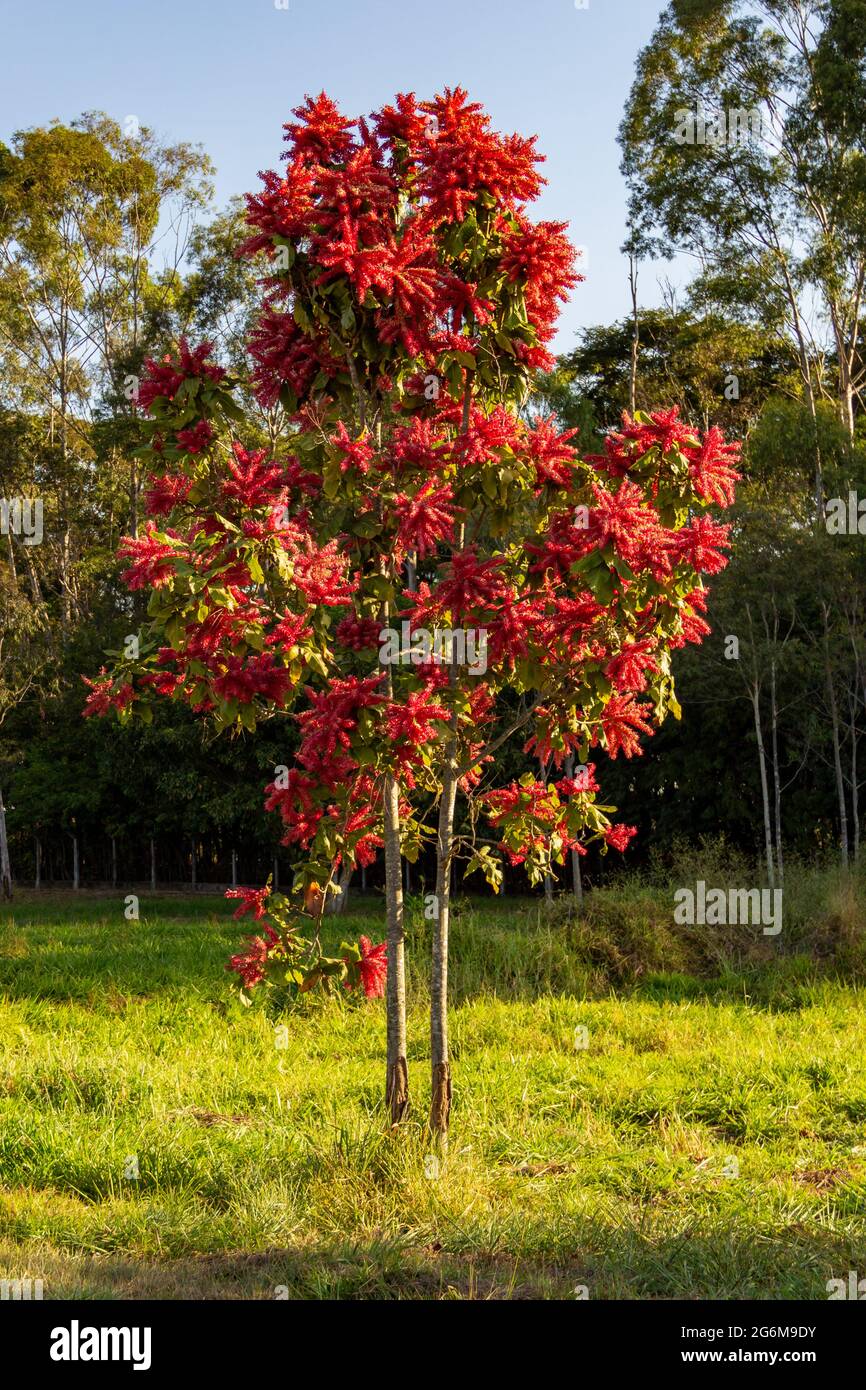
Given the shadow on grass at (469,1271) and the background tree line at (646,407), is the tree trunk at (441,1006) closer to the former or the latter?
the shadow on grass at (469,1271)

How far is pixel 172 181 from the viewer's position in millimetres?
28375

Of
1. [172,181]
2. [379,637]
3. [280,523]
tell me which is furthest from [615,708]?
[172,181]

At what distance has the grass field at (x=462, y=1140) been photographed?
173 inches

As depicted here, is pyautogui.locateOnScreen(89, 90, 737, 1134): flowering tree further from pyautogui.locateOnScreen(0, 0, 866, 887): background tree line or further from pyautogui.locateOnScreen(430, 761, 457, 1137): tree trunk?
pyautogui.locateOnScreen(0, 0, 866, 887): background tree line

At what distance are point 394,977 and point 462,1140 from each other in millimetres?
1119

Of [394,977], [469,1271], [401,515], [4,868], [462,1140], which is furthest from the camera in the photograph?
[4,868]

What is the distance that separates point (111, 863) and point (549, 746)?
20392 mm

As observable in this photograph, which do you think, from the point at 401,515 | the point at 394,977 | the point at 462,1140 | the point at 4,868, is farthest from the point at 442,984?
the point at 4,868

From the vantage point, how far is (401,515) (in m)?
4.40

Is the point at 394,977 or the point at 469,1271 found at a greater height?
the point at 394,977

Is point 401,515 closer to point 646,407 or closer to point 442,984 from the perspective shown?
point 442,984

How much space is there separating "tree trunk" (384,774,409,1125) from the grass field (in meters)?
0.20

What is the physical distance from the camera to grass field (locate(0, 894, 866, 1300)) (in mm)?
4387

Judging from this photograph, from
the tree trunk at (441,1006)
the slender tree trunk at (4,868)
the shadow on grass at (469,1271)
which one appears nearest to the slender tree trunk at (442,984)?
the tree trunk at (441,1006)
